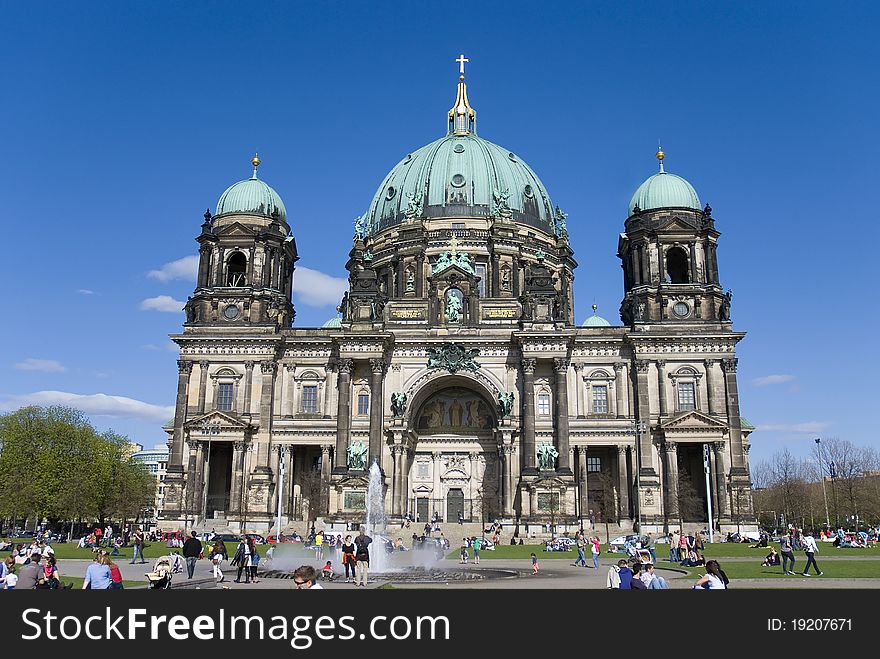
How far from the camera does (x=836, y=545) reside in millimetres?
50344

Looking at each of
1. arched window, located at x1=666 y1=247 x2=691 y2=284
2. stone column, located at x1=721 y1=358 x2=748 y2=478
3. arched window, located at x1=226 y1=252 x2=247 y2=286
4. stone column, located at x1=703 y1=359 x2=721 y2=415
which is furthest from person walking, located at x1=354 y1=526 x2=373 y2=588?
arched window, located at x1=666 y1=247 x2=691 y2=284

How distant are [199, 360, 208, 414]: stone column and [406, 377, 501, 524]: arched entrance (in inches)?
668

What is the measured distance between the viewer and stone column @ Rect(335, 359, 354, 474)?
6311cm

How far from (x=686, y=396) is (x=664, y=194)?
17711 millimetres

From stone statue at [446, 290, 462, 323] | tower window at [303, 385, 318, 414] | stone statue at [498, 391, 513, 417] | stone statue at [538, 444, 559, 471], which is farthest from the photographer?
stone statue at [446, 290, 462, 323]

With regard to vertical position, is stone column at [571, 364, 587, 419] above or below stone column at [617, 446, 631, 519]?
above

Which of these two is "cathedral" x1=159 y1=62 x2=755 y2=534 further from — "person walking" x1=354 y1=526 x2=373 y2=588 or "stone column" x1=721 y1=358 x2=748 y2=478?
"person walking" x1=354 y1=526 x2=373 y2=588

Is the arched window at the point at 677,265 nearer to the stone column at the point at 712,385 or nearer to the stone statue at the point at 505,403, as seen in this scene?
the stone column at the point at 712,385

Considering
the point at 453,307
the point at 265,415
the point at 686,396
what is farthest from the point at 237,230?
the point at 686,396

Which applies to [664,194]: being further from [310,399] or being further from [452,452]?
[310,399]

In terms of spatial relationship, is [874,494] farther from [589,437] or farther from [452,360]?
[452,360]

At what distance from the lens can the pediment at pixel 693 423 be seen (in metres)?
61.6

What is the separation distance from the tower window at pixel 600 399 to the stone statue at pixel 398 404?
606 inches
